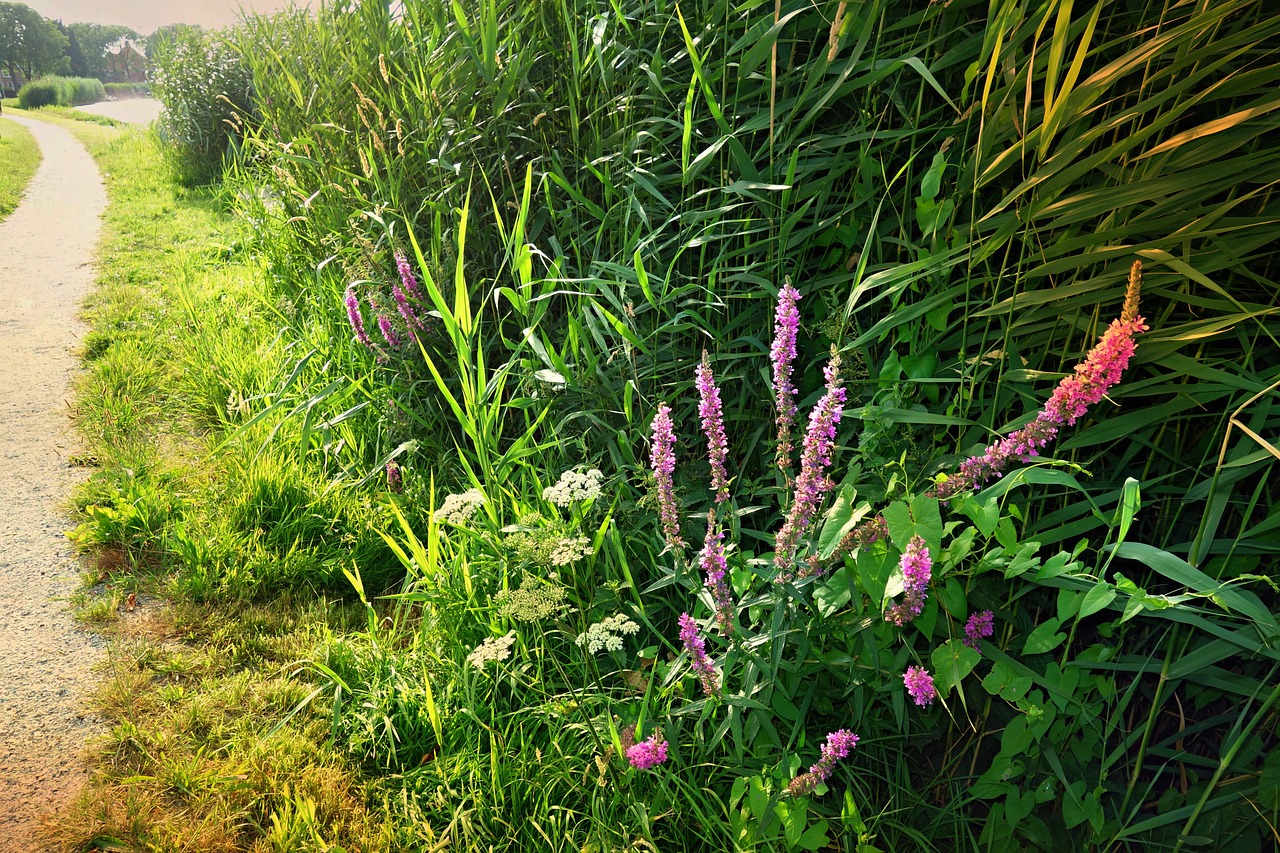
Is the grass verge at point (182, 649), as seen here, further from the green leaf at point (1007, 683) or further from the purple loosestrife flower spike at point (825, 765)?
the green leaf at point (1007, 683)

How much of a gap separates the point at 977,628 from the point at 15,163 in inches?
478

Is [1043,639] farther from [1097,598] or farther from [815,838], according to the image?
[815,838]

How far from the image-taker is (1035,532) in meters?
1.32


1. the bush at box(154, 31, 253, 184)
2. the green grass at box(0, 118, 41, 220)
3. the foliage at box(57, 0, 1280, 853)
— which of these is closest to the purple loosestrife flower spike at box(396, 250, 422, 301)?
the foliage at box(57, 0, 1280, 853)

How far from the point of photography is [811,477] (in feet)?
4.32

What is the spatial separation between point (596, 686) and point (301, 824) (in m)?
0.68

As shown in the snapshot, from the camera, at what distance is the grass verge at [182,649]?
1557mm

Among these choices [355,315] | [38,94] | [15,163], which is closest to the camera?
[355,315]

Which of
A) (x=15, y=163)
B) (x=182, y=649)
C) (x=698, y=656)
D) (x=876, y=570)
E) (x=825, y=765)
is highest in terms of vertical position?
(x=15, y=163)

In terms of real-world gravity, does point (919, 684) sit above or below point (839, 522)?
below

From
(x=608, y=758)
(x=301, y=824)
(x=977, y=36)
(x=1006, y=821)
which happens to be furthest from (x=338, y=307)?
(x=1006, y=821)

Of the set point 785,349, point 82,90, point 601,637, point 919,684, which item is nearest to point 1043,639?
point 919,684

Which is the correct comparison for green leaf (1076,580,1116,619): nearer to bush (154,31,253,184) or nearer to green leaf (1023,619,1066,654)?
green leaf (1023,619,1066,654)

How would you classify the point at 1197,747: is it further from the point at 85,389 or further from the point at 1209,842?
the point at 85,389
